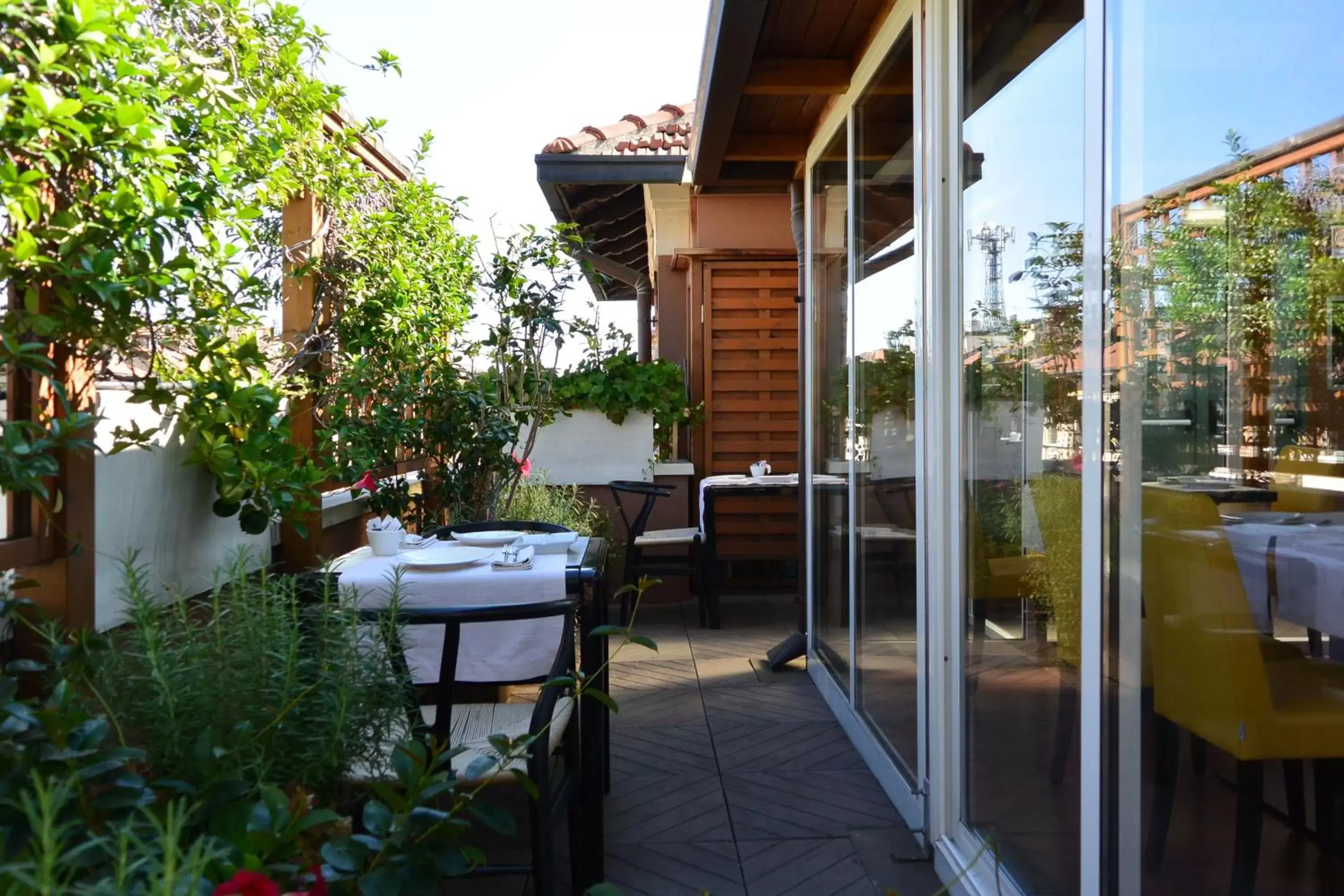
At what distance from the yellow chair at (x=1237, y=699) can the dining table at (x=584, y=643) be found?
1.23 meters

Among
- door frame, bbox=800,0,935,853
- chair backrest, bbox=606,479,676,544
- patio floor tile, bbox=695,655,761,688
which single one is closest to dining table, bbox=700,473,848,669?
chair backrest, bbox=606,479,676,544

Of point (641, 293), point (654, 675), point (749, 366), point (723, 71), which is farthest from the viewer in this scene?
point (641, 293)

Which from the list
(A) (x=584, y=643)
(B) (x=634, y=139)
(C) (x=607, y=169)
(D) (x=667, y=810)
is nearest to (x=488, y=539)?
(A) (x=584, y=643)

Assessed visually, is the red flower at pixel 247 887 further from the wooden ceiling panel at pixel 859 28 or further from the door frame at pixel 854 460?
the wooden ceiling panel at pixel 859 28

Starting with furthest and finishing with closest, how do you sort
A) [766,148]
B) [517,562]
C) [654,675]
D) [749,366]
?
1. [749,366]
2. [654,675]
3. [766,148]
4. [517,562]

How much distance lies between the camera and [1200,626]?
1.96m

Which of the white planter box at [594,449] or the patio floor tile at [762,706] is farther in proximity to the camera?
the white planter box at [594,449]

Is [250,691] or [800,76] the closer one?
[250,691]

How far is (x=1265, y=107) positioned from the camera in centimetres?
166

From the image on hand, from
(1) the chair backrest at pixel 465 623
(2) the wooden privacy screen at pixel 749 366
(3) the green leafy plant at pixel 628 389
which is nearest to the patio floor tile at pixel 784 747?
(1) the chair backrest at pixel 465 623

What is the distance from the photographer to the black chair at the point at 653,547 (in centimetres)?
626

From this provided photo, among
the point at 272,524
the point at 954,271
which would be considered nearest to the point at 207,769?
→ the point at 954,271

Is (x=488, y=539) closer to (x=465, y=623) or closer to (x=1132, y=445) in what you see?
(x=465, y=623)

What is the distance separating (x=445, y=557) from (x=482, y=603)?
0.33 m
